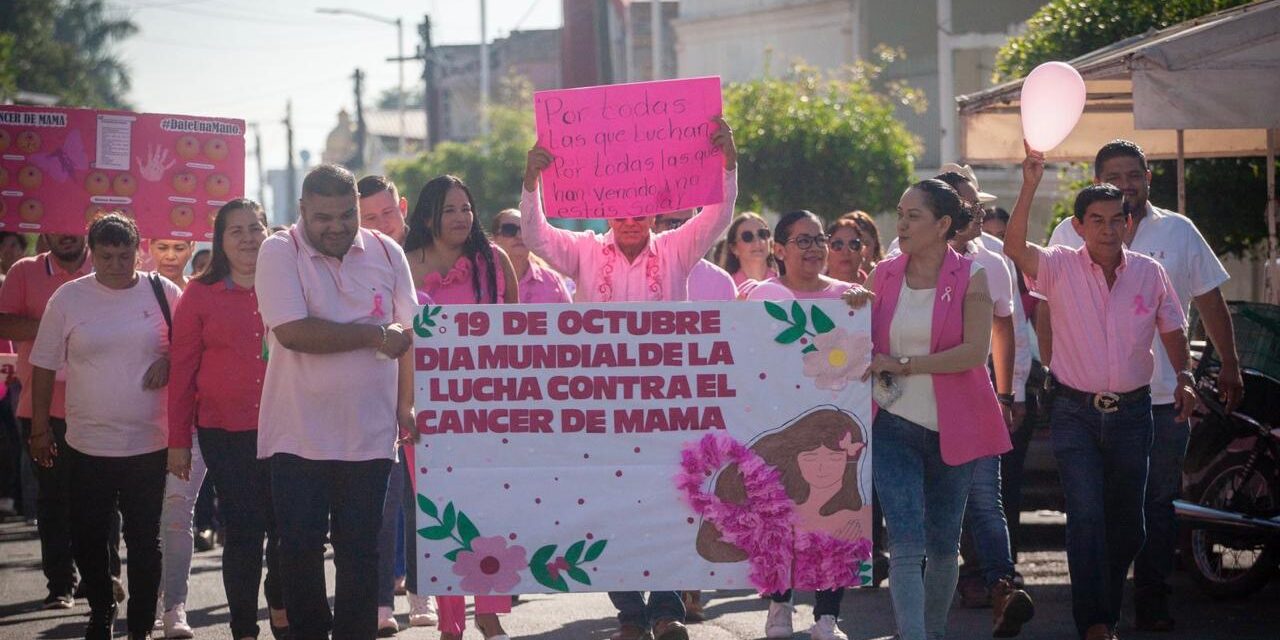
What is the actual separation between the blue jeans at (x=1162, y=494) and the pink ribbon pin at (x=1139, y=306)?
560 millimetres

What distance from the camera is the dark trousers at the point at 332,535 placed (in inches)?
247

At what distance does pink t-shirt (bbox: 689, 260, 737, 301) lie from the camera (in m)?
8.38

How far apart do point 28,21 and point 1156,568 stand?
2247 inches

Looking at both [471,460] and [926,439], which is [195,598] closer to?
[471,460]

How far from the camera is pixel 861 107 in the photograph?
2823 cm

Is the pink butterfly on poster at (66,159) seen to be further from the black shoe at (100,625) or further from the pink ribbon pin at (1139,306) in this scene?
the pink ribbon pin at (1139,306)

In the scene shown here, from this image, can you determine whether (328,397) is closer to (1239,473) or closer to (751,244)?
(751,244)

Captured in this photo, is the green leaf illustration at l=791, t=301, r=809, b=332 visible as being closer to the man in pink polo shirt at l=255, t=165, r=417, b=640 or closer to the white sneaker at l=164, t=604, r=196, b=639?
the man in pink polo shirt at l=255, t=165, r=417, b=640

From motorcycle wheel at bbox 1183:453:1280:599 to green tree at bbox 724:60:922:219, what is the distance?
18.2m

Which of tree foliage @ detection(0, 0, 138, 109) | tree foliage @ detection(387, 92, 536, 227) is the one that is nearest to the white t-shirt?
tree foliage @ detection(0, 0, 138, 109)

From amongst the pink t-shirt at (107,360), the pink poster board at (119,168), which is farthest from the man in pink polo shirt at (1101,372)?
the pink poster board at (119,168)

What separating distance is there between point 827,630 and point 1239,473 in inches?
95.8

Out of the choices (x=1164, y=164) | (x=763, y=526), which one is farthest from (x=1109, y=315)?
(x=1164, y=164)

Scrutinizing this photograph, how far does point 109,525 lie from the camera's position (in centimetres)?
753
